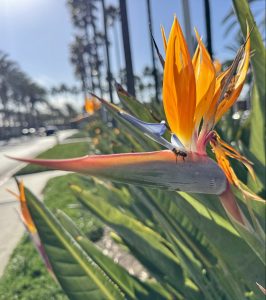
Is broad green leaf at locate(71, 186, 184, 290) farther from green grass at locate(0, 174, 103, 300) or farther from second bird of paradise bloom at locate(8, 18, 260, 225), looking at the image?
second bird of paradise bloom at locate(8, 18, 260, 225)

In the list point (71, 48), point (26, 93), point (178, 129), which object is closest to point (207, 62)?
point (178, 129)

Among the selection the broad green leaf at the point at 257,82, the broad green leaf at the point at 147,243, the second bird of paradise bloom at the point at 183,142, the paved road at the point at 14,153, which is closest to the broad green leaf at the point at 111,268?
the broad green leaf at the point at 147,243

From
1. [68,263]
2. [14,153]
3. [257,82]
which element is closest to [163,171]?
[68,263]

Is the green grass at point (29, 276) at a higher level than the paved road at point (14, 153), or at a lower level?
higher

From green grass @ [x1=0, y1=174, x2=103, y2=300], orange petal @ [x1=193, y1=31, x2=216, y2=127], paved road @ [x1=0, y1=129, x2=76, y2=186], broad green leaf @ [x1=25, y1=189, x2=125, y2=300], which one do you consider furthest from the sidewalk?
orange petal @ [x1=193, y1=31, x2=216, y2=127]

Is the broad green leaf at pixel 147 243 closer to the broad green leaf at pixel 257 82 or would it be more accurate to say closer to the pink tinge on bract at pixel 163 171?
the broad green leaf at pixel 257 82

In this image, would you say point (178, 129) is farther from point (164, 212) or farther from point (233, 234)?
point (164, 212)

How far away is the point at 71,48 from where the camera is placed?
2333 cm

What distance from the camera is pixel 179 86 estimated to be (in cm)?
36

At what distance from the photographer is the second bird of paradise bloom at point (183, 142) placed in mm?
330

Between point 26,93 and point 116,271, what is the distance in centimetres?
3258

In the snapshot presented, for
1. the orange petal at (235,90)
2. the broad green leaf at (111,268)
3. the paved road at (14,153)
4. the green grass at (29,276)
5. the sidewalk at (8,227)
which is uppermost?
the orange petal at (235,90)

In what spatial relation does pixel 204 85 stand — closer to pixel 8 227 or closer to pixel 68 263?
pixel 68 263

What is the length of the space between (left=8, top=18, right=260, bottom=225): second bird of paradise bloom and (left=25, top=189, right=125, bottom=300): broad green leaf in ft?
1.16
